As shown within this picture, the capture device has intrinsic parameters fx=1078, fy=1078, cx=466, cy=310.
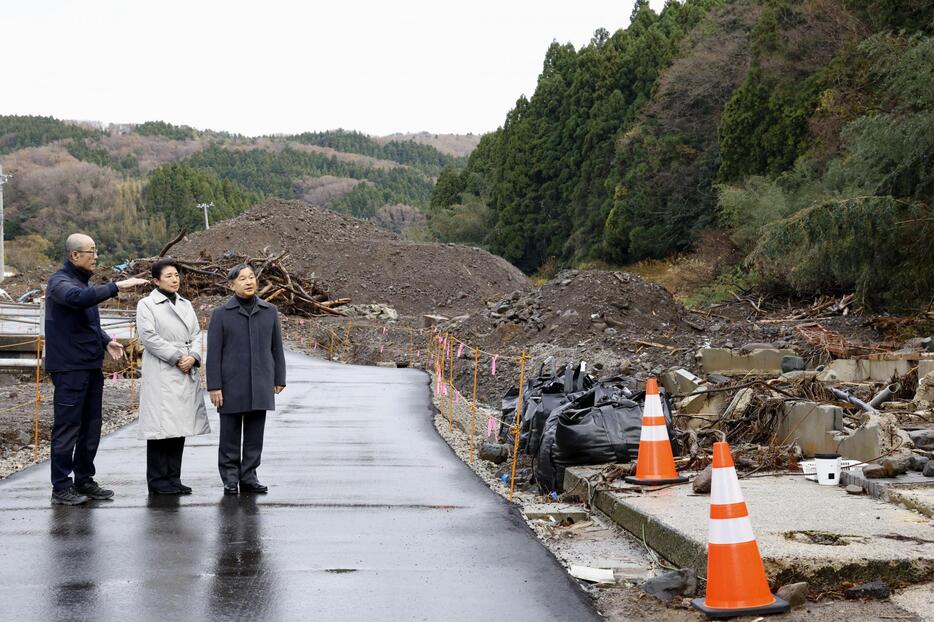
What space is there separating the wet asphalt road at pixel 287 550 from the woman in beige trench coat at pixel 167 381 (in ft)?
1.11

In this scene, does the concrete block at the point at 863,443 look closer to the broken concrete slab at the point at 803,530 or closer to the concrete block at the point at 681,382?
the broken concrete slab at the point at 803,530

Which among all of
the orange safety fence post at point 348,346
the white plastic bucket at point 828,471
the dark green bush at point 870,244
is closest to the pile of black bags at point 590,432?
the white plastic bucket at point 828,471

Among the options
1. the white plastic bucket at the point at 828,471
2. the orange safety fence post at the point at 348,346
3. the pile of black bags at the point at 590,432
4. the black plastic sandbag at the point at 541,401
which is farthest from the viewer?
the orange safety fence post at the point at 348,346

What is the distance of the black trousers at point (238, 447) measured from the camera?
836 cm

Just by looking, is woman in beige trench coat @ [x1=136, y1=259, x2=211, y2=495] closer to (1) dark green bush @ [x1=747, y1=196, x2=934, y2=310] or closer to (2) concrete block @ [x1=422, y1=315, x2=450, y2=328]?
(1) dark green bush @ [x1=747, y1=196, x2=934, y2=310]

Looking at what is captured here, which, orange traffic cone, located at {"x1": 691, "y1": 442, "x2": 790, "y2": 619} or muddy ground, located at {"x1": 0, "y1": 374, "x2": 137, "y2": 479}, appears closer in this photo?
orange traffic cone, located at {"x1": 691, "y1": 442, "x2": 790, "y2": 619}

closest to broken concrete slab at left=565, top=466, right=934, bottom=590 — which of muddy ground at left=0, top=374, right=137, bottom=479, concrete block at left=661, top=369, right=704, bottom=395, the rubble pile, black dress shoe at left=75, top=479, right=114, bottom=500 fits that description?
the rubble pile

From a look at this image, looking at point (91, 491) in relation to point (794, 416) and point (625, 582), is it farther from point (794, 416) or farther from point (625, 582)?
point (794, 416)

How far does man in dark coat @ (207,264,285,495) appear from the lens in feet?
27.1

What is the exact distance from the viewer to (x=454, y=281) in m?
59.4

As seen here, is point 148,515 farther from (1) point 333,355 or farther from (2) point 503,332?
(1) point 333,355

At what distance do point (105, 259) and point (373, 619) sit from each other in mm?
137964

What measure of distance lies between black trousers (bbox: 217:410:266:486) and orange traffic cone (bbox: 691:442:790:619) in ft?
14.4

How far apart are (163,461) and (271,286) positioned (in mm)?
40218
